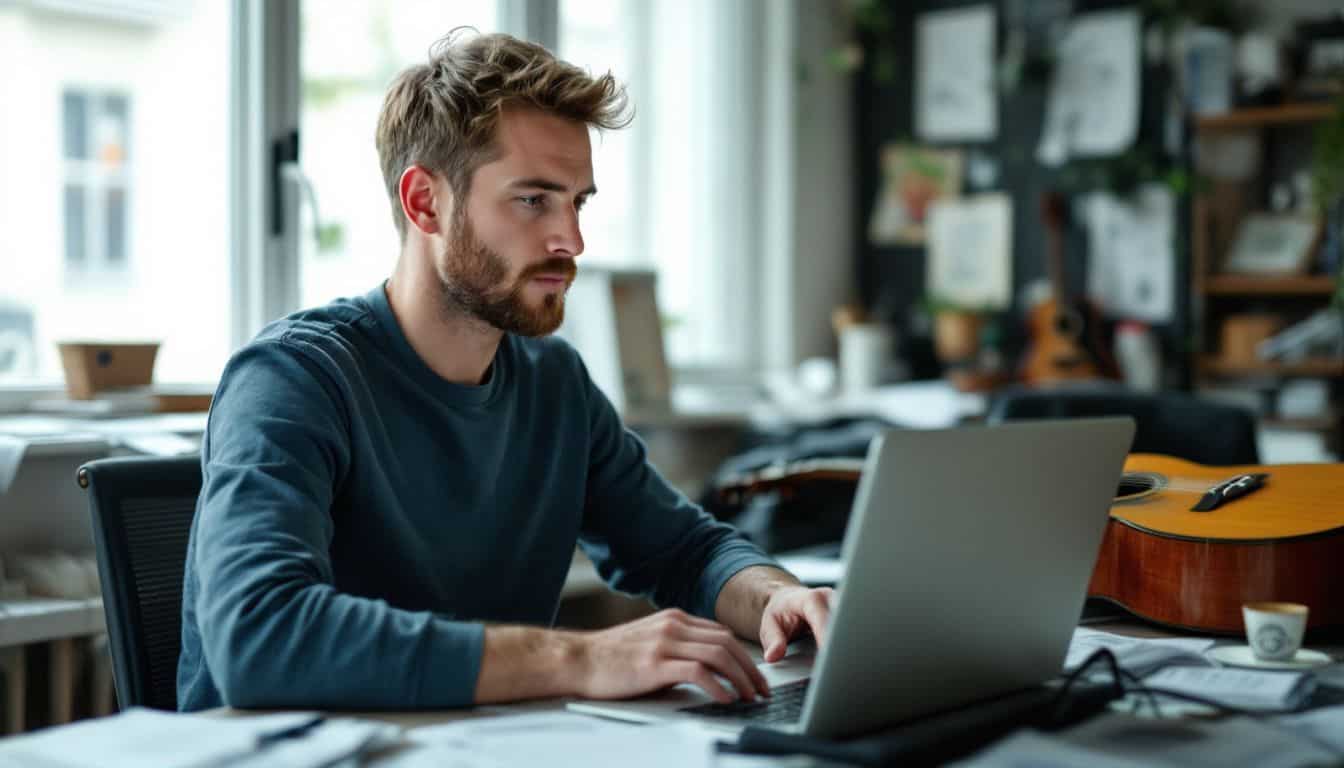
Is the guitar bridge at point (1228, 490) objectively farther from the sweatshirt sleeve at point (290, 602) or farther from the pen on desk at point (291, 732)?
the pen on desk at point (291, 732)

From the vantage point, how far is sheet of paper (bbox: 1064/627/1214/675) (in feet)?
4.07

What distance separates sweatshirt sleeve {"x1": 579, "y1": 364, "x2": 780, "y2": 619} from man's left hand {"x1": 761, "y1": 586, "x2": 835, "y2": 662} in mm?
223

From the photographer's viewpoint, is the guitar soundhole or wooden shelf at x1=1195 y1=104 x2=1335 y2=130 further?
wooden shelf at x1=1195 y1=104 x2=1335 y2=130

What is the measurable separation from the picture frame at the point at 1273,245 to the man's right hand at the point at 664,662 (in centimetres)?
303

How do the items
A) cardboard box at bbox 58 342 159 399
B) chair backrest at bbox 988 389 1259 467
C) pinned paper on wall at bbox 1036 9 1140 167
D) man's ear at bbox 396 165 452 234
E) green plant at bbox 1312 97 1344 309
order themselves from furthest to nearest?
1. pinned paper on wall at bbox 1036 9 1140 167
2. green plant at bbox 1312 97 1344 309
3. chair backrest at bbox 988 389 1259 467
4. cardboard box at bbox 58 342 159 399
5. man's ear at bbox 396 165 452 234

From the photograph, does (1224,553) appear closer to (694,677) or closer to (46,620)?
(694,677)

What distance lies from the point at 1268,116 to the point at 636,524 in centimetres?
266

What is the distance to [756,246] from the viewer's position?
434 centimetres

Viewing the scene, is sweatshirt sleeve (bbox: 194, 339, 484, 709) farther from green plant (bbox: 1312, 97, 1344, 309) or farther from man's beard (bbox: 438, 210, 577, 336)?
green plant (bbox: 1312, 97, 1344, 309)

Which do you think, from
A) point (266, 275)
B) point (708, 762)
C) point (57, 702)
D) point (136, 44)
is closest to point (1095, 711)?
point (708, 762)

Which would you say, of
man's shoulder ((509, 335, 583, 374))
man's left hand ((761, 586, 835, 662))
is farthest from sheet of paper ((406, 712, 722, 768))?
man's shoulder ((509, 335, 583, 374))

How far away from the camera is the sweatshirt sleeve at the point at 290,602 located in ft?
3.60

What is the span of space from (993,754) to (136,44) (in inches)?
87.8

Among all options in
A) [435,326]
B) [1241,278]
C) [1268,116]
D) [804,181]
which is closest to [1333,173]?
[1268,116]
